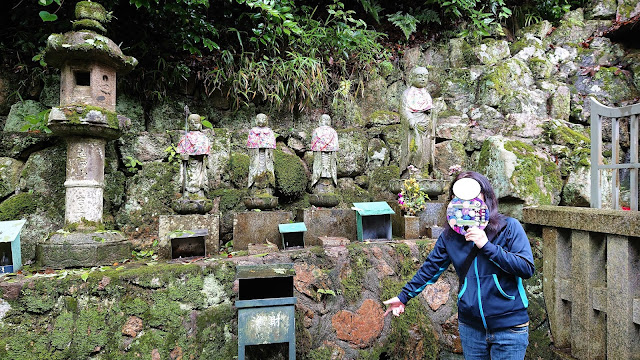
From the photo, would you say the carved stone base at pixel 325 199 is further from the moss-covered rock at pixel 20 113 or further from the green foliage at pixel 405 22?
the green foliage at pixel 405 22

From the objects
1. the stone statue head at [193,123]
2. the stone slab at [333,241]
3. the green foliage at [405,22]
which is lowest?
the stone slab at [333,241]

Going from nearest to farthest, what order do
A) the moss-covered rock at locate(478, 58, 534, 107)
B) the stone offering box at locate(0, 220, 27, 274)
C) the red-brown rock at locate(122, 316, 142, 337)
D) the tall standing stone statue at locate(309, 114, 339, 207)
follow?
the red-brown rock at locate(122, 316, 142, 337) → the stone offering box at locate(0, 220, 27, 274) → the tall standing stone statue at locate(309, 114, 339, 207) → the moss-covered rock at locate(478, 58, 534, 107)

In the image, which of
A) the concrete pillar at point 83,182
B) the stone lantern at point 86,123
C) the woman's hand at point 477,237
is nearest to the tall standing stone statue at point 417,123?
the woman's hand at point 477,237

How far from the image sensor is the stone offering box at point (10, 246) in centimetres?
376

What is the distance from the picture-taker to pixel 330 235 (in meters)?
5.25

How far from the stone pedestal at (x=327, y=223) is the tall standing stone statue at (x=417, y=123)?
3.96 ft

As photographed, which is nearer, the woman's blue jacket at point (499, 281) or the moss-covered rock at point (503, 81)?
the woman's blue jacket at point (499, 281)

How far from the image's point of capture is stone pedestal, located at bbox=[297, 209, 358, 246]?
5.17 metres

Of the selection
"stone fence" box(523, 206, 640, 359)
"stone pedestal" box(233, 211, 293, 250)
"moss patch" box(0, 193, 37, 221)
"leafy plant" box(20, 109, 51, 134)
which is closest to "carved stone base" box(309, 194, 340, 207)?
"stone pedestal" box(233, 211, 293, 250)

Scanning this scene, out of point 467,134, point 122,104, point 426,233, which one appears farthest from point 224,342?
point 467,134

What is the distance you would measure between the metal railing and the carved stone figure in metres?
3.72

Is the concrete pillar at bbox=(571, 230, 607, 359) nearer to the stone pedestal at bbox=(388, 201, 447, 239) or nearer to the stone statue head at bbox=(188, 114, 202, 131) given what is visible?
the stone pedestal at bbox=(388, 201, 447, 239)

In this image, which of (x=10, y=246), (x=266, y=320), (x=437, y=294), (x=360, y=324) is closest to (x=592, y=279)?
(x=437, y=294)

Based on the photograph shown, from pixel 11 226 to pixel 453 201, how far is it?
4250 mm
